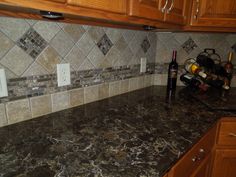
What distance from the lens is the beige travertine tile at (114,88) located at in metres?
1.35

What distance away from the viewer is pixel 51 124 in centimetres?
91

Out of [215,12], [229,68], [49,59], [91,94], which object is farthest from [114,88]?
[229,68]

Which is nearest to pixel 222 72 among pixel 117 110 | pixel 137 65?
pixel 137 65

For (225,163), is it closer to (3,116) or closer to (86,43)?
(86,43)

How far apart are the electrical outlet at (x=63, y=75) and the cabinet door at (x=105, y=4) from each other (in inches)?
16.7

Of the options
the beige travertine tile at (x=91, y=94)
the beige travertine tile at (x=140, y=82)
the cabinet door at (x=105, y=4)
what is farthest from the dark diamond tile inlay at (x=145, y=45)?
the cabinet door at (x=105, y=4)

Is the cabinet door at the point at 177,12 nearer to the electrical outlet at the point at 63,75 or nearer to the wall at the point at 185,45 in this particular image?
the wall at the point at 185,45

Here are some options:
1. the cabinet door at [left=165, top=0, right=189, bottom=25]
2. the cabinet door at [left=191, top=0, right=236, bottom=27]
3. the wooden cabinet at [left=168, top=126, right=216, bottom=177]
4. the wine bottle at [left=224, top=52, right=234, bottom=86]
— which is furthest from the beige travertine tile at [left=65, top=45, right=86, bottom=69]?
the wine bottle at [left=224, top=52, right=234, bottom=86]

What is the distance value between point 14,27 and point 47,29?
0.15 m

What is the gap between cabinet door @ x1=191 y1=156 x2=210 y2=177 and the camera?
0.94 meters

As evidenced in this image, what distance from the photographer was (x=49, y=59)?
960 millimetres

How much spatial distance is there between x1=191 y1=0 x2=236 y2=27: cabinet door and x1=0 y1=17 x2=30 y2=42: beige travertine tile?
1065 millimetres

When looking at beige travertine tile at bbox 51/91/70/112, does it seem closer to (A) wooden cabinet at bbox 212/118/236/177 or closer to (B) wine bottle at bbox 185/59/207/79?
(A) wooden cabinet at bbox 212/118/236/177

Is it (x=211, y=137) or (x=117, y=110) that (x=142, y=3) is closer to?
(x=117, y=110)
